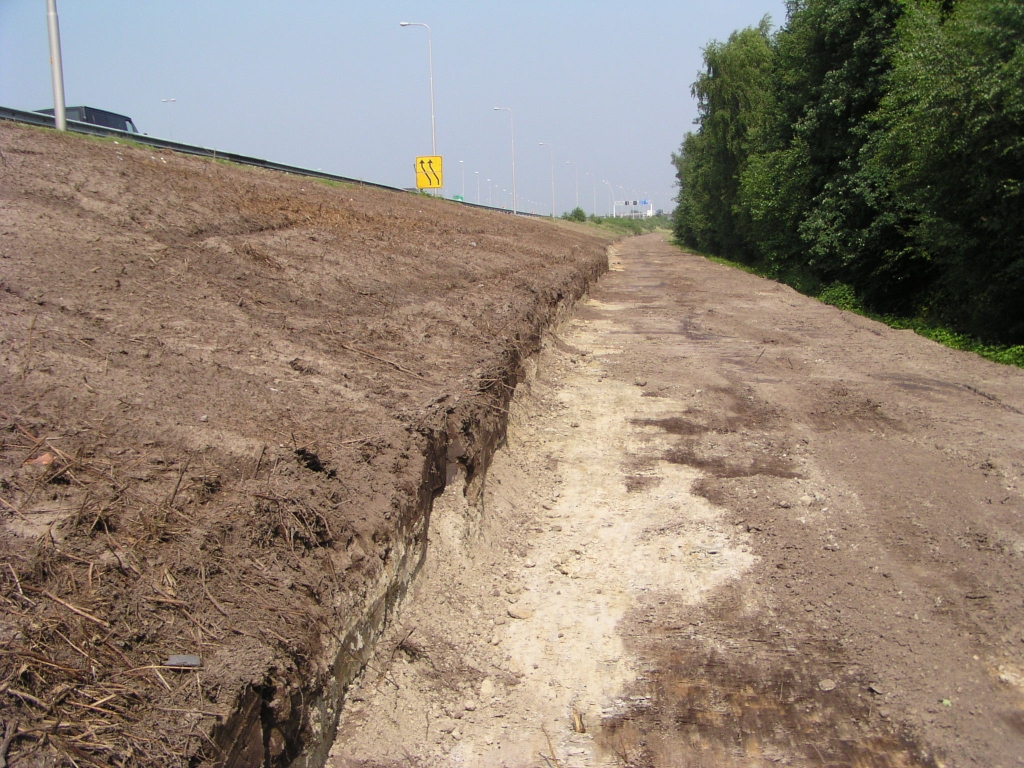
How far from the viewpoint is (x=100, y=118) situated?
21.9 metres

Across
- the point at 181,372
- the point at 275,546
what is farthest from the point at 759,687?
the point at 181,372

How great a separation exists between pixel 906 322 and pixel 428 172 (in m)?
20.6

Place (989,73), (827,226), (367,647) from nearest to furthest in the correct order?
(367,647)
(989,73)
(827,226)

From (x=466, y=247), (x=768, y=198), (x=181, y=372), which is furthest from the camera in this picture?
(x=768, y=198)

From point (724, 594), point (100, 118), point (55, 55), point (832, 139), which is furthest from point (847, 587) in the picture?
point (100, 118)

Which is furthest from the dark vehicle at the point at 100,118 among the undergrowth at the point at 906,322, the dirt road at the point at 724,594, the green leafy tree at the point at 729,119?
the green leafy tree at the point at 729,119

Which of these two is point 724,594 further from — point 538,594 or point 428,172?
point 428,172

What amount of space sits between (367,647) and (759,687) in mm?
2311

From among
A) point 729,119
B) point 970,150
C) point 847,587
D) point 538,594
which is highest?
point 729,119

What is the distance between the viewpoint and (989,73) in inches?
503

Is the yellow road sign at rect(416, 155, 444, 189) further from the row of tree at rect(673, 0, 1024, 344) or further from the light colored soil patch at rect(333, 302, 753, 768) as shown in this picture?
the light colored soil patch at rect(333, 302, 753, 768)

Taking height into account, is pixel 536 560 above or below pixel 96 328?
below

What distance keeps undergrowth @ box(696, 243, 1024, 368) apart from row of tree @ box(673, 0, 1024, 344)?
0.28 m

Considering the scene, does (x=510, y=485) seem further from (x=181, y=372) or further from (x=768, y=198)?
(x=768, y=198)
